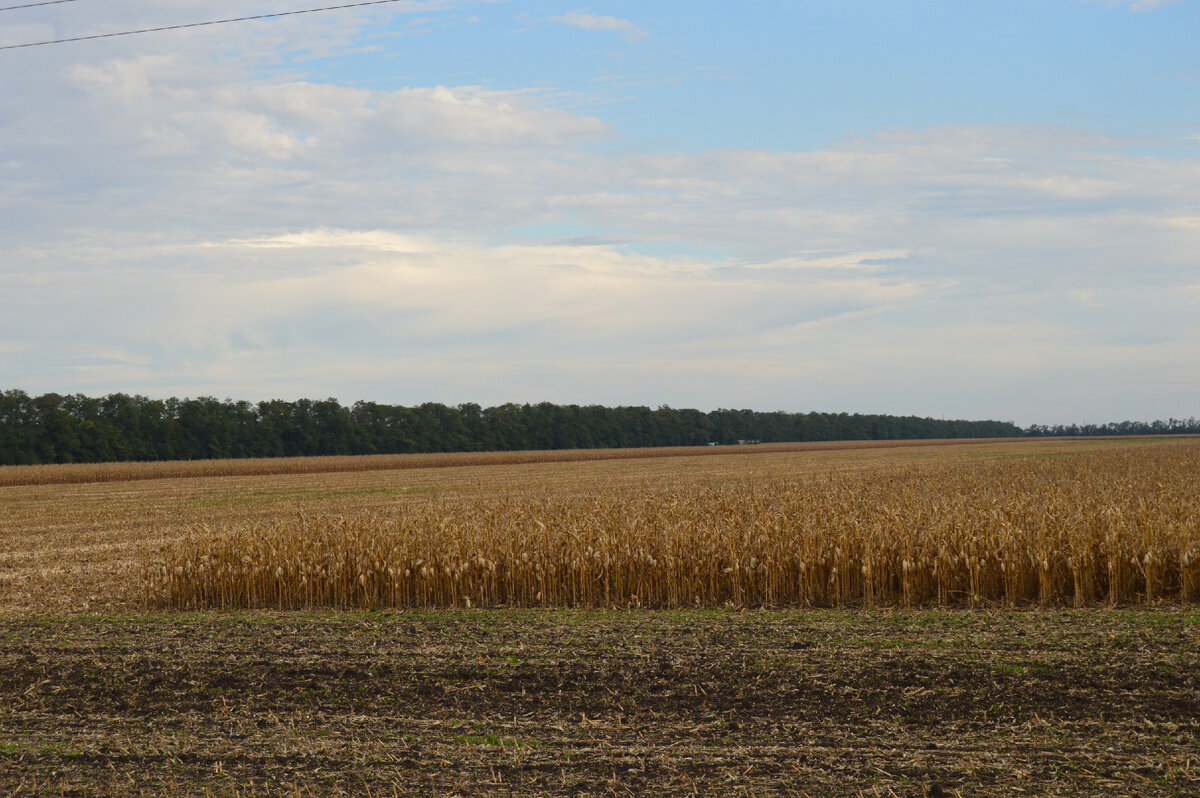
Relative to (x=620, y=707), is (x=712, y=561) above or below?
above

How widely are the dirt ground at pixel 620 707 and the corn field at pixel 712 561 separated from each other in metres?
1.21

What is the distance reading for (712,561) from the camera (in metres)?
13.2

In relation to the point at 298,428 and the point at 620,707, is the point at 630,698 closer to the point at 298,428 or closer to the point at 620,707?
the point at 620,707

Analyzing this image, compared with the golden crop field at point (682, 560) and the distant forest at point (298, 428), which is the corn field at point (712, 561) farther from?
the distant forest at point (298, 428)

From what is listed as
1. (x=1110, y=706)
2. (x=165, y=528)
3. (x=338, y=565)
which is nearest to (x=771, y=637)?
(x=1110, y=706)

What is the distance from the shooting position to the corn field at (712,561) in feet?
41.3

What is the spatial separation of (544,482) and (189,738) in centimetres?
3656

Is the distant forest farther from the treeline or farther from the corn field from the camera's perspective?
the corn field

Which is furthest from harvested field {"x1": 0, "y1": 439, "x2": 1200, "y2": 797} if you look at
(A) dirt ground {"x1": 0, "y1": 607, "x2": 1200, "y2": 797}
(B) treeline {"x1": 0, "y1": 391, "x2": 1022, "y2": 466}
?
(B) treeline {"x1": 0, "y1": 391, "x2": 1022, "y2": 466}

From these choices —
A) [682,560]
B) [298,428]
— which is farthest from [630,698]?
[298,428]

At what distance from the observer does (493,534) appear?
1402cm

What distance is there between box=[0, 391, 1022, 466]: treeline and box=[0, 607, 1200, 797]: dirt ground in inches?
3570

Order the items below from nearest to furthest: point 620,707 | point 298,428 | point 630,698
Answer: point 620,707 → point 630,698 → point 298,428

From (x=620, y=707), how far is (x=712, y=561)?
5.44 meters
